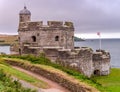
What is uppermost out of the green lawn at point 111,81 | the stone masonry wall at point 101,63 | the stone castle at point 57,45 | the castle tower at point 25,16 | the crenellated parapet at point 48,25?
the castle tower at point 25,16

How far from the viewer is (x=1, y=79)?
23719 mm

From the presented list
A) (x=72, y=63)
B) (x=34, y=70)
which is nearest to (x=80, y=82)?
(x=34, y=70)

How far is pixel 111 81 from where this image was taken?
47750 mm

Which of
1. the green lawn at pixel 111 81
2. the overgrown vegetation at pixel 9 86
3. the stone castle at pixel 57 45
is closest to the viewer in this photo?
the overgrown vegetation at pixel 9 86

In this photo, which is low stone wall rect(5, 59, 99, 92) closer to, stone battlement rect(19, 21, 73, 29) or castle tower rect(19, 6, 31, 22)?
stone battlement rect(19, 21, 73, 29)

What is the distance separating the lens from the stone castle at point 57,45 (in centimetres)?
4566

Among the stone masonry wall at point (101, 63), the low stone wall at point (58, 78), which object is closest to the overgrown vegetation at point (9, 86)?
the low stone wall at point (58, 78)

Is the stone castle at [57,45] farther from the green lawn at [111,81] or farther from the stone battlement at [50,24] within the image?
the green lawn at [111,81]

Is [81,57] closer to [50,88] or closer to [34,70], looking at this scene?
[34,70]

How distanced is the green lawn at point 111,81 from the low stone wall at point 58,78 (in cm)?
1006

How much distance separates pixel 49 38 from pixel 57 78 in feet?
66.2

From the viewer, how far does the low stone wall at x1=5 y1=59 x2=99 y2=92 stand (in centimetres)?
2541

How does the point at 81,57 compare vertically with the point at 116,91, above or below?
above

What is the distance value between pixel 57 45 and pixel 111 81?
321 inches
